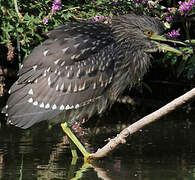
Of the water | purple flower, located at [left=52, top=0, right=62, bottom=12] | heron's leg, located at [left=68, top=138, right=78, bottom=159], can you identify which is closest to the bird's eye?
purple flower, located at [left=52, top=0, right=62, bottom=12]

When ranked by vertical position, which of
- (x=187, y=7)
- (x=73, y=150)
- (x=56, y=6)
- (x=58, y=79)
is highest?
(x=56, y=6)

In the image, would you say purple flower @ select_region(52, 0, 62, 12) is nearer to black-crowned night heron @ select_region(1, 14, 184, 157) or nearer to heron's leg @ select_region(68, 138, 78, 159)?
black-crowned night heron @ select_region(1, 14, 184, 157)

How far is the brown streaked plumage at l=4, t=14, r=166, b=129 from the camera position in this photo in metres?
Result: 5.77

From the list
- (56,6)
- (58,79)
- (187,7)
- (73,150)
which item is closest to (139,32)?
(187,7)

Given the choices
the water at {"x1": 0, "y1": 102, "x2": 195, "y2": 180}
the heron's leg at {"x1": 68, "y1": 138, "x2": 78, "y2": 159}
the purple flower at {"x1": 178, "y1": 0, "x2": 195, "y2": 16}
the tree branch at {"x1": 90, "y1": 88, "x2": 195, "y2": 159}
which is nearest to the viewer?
the tree branch at {"x1": 90, "y1": 88, "x2": 195, "y2": 159}

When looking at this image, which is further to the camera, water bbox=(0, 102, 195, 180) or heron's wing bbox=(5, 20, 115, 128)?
heron's wing bbox=(5, 20, 115, 128)

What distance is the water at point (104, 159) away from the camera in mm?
4887

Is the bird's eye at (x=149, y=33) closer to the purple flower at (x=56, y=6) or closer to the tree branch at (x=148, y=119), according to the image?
the purple flower at (x=56, y=6)

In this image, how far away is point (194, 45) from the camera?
6496mm

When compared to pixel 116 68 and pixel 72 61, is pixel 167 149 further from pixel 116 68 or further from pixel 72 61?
pixel 72 61

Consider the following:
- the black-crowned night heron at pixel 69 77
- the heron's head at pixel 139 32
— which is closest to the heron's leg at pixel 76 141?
the black-crowned night heron at pixel 69 77

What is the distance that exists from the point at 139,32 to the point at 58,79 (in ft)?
3.84

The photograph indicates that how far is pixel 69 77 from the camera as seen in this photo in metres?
5.80

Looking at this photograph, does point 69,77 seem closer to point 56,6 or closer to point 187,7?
point 56,6
